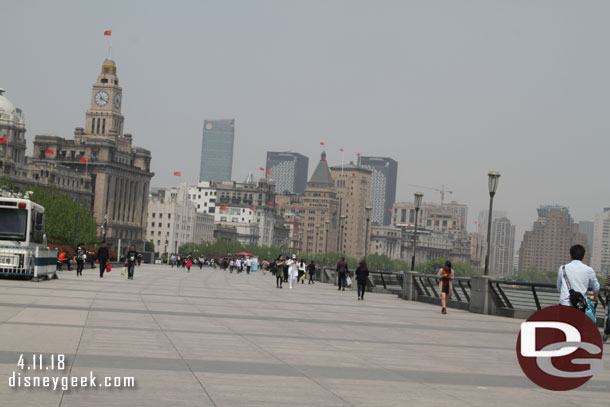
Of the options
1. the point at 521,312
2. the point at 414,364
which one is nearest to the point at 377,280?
the point at 521,312

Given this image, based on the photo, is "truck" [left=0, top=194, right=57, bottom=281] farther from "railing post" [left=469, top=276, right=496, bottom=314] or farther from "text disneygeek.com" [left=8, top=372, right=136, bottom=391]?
"text disneygeek.com" [left=8, top=372, right=136, bottom=391]

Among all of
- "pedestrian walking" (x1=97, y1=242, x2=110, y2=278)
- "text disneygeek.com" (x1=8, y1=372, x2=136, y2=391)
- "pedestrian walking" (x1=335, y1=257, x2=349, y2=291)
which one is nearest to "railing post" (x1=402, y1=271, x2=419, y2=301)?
"pedestrian walking" (x1=335, y1=257, x2=349, y2=291)

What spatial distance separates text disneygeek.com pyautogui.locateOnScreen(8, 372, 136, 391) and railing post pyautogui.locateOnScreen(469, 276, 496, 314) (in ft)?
72.7

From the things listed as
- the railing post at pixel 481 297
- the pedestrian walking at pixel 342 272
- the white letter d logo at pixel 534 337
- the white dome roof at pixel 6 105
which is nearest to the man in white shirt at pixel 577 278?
the white letter d logo at pixel 534 337

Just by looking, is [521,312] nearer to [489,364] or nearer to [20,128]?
[489,364]

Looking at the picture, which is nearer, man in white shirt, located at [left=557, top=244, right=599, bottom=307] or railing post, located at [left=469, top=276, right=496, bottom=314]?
man in white shirt, located at [left=557, top=244, right=599, bottom=307]

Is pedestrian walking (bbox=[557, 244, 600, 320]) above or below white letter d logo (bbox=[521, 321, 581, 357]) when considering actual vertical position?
above

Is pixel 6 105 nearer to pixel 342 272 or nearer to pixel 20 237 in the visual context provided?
pixel 342 272

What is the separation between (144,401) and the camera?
970 centimetres

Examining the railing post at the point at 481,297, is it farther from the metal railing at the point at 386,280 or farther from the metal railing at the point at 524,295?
the metal railing at the point at 386,280

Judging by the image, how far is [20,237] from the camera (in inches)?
1368

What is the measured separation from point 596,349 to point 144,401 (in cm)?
539

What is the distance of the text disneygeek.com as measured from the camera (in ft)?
33.7

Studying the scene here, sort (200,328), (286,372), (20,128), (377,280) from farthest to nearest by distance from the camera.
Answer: (20,128), (377,280), (200,328), (286,372)
